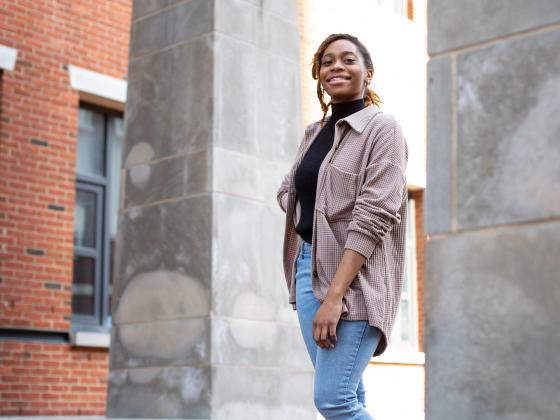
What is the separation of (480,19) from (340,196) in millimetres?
889

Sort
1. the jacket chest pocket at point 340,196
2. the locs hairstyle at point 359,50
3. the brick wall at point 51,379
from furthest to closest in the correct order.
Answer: the brick wall at point 51,379 < the locs hairstyle at point 359,50 < the jacket chest pocket at point 340,196

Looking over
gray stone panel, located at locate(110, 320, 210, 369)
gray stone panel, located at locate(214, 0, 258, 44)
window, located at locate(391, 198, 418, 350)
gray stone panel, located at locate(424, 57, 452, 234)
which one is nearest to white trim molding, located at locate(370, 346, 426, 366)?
window, located at locate(391, 198, 418, 350)

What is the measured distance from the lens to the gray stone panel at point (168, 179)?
6.99m

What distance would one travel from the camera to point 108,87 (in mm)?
11180

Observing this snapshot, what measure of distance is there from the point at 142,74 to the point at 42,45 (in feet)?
11.4

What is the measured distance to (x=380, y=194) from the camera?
329 cm

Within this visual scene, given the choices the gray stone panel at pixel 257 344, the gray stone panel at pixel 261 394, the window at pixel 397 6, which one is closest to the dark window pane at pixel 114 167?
the window at pixel 397 6

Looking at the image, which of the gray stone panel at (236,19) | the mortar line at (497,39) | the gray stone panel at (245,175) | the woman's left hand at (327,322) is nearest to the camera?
the mortar line at (497,39)

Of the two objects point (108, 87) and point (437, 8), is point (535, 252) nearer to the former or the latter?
point (437, 8)

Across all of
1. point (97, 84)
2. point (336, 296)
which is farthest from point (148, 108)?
point (336, 296)

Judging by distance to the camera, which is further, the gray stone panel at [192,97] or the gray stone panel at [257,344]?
the gray stone panel at [192,97]

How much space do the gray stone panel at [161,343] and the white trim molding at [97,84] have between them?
4280 mm

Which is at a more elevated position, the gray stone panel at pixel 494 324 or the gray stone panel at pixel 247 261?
the gray stone panel at pixel 247 261

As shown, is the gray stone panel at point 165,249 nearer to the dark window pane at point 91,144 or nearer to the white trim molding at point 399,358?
the dark window pane at point 91,144
